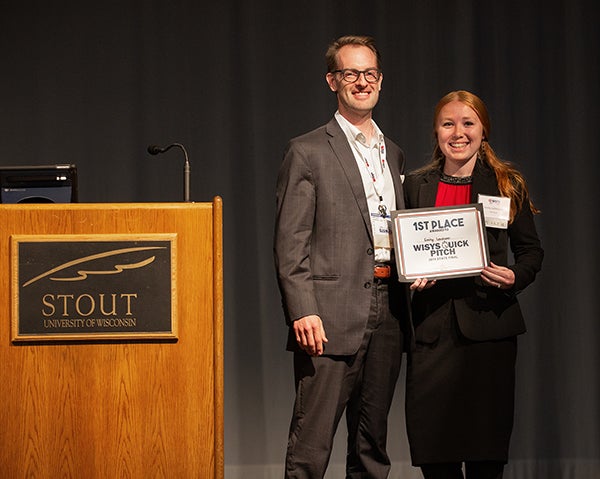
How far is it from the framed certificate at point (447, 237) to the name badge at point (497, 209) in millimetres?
57

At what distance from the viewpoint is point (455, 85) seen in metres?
4.68

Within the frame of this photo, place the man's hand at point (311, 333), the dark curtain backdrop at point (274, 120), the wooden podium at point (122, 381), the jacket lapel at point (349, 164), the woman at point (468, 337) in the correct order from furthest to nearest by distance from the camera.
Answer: the dark curtain backdrop at point (274, 120) < the woman at point (468, 337) < the jacket lapel at point (349, 164) < the man's hand at point (311, 333) < the wooden podium at point (122, 381)

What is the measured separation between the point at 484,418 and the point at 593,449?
6.81 ft

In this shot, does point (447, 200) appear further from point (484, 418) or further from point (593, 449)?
point (593, 449)

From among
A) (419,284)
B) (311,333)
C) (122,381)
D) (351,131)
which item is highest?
(351,131)

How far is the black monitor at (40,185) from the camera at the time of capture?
8.93ft

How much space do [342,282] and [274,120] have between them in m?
2.14

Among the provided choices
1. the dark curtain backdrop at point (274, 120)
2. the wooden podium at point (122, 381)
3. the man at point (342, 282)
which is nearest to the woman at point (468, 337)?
the man at point (342, 282)

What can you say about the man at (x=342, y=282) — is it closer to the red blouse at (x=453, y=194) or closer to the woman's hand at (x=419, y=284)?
the woman's hand at (x=419, y=284)

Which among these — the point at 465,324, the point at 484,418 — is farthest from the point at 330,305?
the point at 484,418

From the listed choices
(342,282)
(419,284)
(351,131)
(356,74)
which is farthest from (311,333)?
(356,74)

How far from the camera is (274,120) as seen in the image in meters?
4.67

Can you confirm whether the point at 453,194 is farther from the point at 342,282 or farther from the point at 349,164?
the point at 342,282

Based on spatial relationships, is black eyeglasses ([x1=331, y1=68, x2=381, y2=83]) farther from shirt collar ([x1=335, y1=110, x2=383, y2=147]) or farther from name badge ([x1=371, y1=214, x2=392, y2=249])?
name badge ([x1=371, y1=214, x2=392, y2=249])
